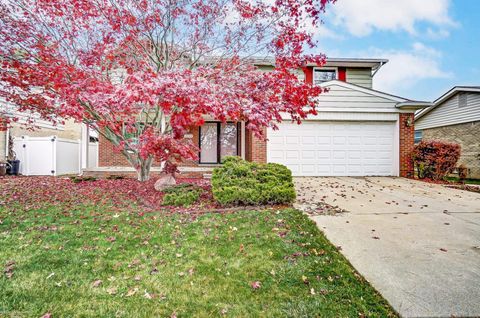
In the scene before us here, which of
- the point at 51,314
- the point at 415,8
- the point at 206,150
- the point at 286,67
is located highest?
the point at 415,8

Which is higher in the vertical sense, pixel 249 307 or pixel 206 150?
pixel 206 150

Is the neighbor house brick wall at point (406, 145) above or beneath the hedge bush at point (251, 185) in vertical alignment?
above

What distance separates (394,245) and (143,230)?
334 centimetres

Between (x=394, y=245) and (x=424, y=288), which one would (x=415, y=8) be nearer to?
(x=394, y=245)

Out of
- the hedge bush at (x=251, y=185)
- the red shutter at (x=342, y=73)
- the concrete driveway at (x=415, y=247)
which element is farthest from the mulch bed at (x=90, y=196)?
the red shutter at (x=342, y=73)

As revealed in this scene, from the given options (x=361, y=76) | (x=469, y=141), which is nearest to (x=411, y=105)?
(x=361, y=76)

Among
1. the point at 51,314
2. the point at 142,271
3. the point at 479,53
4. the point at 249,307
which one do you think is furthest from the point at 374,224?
the point at 479,53

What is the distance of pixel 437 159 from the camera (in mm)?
9297

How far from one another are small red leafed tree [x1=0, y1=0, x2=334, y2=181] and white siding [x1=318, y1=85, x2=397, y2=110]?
3.48m

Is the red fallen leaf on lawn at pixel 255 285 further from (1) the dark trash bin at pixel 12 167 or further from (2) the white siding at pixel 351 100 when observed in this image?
(1) the dark trash bin at pixel 12 167

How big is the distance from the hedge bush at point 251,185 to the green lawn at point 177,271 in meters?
0.95

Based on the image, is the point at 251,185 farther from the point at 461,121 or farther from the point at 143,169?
the point at 461,121

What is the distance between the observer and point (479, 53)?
1595cm

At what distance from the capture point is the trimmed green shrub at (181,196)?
521cm
